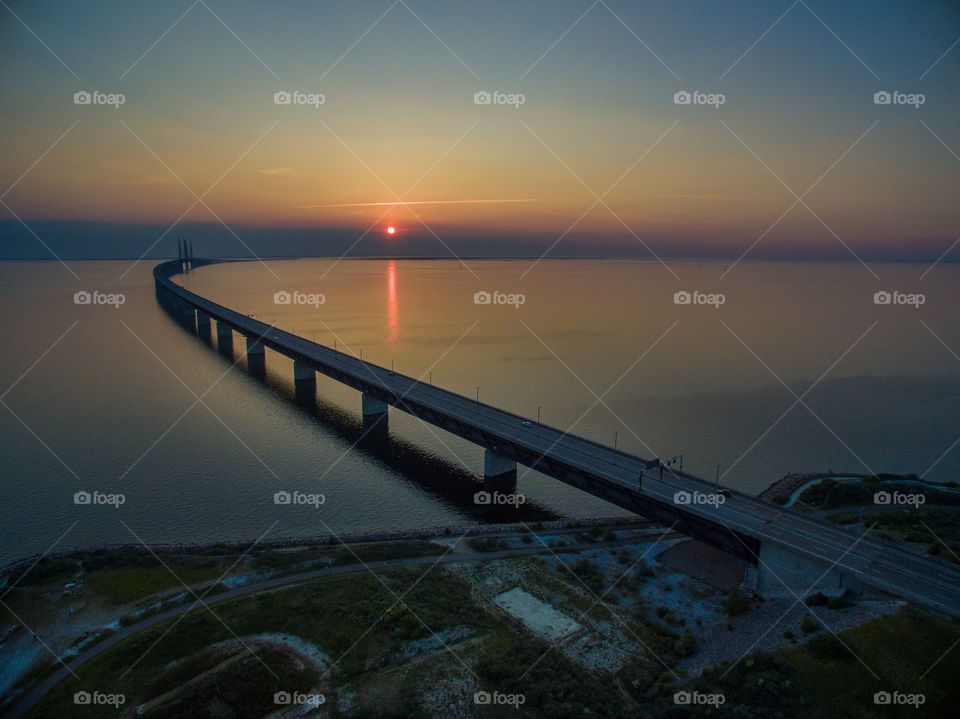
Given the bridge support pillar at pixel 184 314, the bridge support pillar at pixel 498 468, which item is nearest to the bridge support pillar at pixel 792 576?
the bridge support pillar at pixel 498 468

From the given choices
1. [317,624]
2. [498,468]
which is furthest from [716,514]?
[317,624]

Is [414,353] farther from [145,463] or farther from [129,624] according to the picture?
[129,624]

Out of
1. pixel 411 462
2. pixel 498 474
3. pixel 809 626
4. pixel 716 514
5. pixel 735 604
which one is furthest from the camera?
pixel 411 462

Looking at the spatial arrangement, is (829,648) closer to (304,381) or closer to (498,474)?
(498,474)

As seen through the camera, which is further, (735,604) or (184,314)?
(184,314)

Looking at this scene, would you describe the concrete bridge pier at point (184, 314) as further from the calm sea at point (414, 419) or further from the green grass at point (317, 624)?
the green grass at point (317, 624)

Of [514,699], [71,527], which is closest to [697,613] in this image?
[514,699]

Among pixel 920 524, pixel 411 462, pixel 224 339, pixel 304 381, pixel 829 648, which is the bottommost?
pixel 829 648

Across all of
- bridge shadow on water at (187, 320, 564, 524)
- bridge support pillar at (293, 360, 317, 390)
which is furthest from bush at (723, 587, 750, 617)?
bridge support pillar at (293, 360, 317, 390)

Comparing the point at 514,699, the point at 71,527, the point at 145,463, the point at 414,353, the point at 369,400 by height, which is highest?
the point at 414,353
